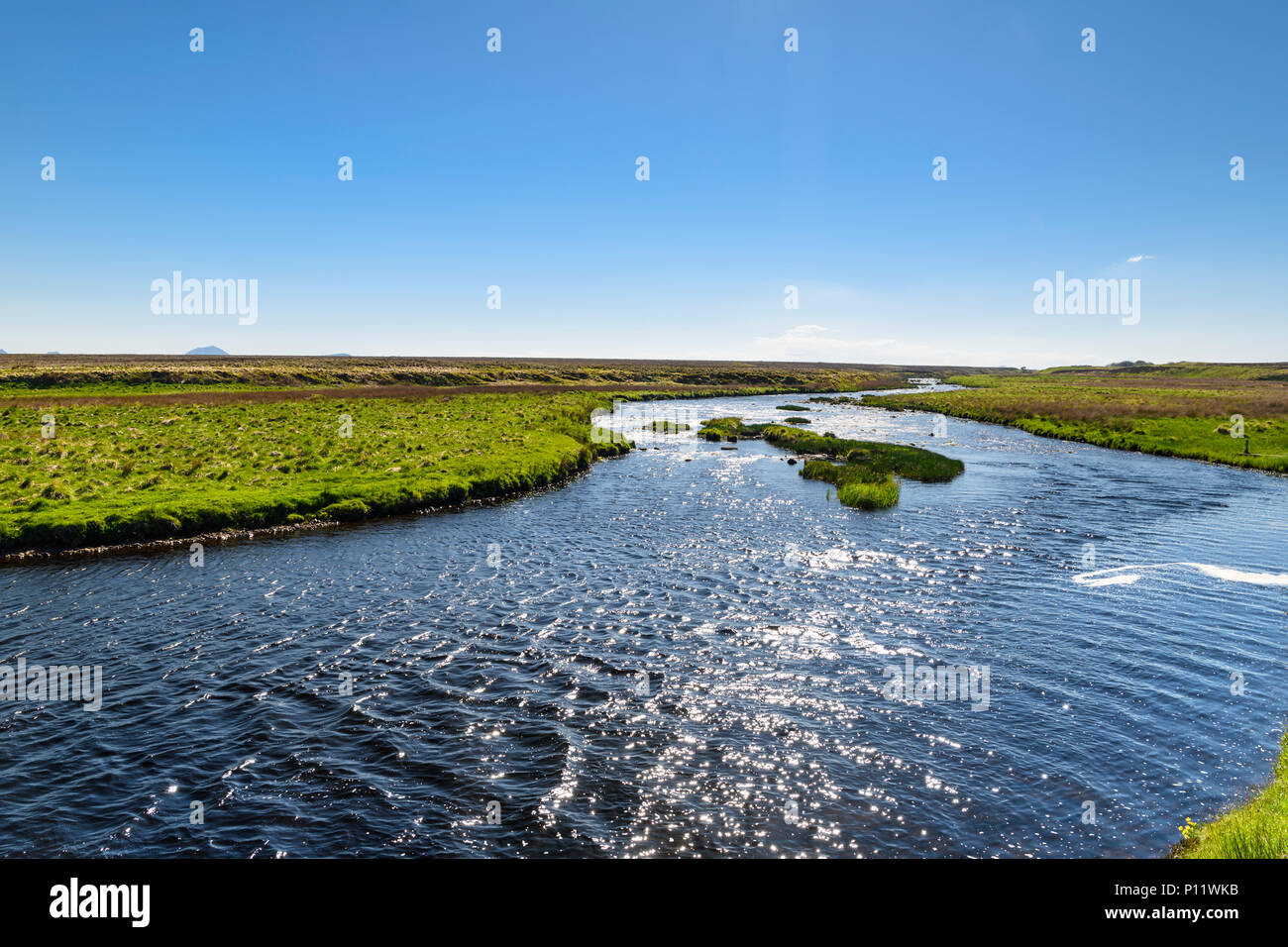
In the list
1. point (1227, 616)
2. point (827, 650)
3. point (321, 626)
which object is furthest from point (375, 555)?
point (1227, 616)

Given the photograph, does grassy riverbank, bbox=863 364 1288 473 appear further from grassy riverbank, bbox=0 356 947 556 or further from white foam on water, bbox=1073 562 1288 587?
grassy riverbank, bbox=0 356 947 556

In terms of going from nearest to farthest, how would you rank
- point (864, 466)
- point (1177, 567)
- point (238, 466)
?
1. point (1177, 567)
2. point (238, 466)
3. point (864, 466)

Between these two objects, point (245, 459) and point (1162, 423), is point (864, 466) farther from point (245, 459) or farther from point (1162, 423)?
point (1162, 423)

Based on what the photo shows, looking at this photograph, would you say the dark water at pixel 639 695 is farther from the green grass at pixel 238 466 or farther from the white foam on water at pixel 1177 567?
the green grass at pixel 238 466

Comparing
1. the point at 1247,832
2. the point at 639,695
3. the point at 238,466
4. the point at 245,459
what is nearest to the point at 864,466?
the point at 639,695

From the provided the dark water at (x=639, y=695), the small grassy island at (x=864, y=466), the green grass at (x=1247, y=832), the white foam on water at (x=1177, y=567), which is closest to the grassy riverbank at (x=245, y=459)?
the dark water at (x=639, y=695)
